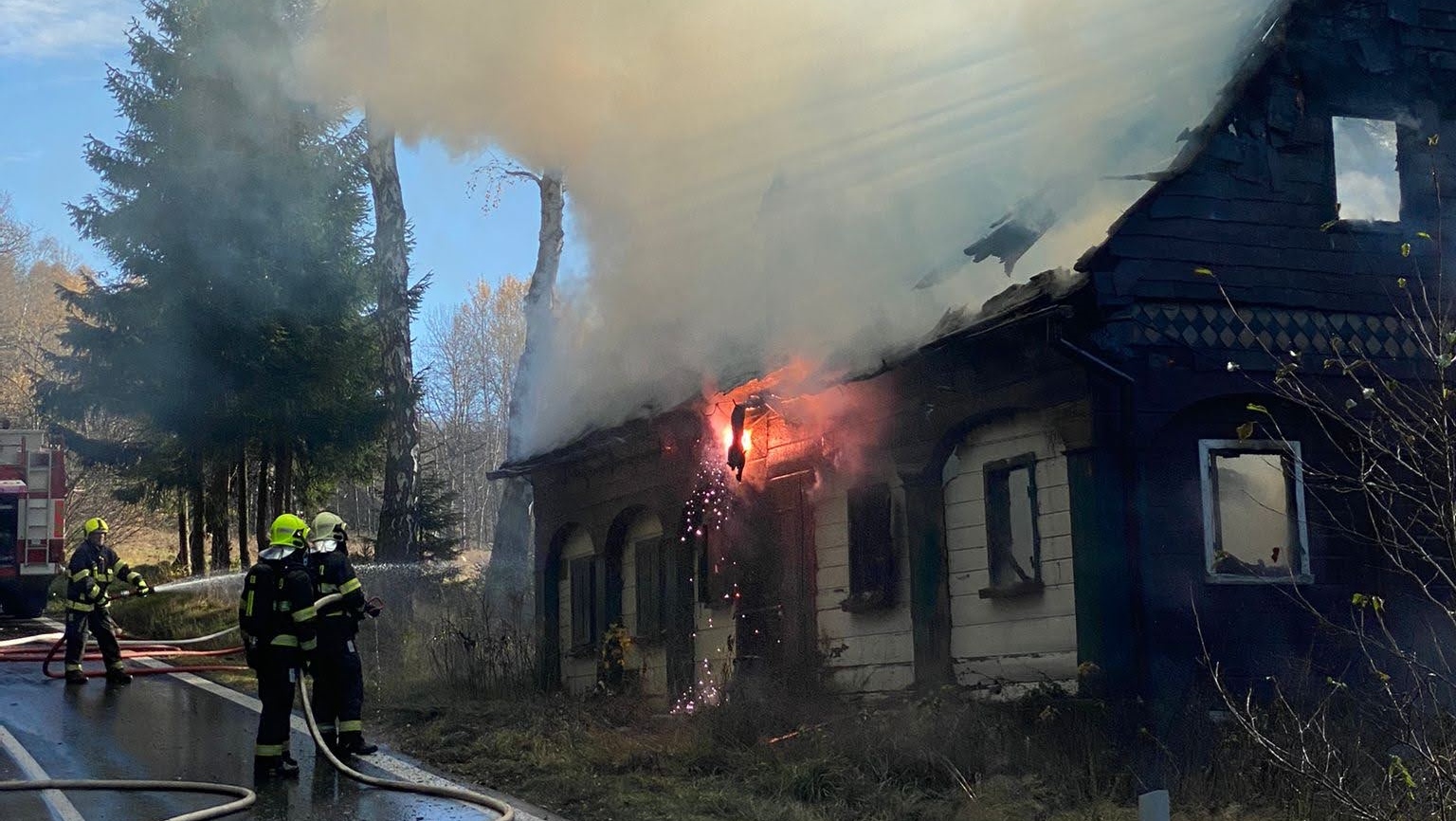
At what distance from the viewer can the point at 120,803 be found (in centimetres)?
835

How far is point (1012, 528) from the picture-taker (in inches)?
408

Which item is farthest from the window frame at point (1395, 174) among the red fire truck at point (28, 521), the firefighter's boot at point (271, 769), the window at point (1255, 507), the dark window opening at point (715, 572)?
the red fire truck at point (28, 521)

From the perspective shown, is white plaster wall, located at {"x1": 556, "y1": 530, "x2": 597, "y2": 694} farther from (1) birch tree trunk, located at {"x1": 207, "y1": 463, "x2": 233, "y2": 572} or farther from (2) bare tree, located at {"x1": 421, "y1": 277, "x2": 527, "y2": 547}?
(2) bare tree, located at {"x1": 421, "y1": 277, "x2": 527, "y2": 547}

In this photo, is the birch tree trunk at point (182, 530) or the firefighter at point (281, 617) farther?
the birch tree trunk at point (182, 530)

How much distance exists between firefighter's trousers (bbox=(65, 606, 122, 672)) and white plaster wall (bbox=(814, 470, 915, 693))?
7.07 metres

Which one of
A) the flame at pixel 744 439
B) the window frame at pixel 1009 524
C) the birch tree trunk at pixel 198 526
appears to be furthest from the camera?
the birch tree trunk at pixel 198 526

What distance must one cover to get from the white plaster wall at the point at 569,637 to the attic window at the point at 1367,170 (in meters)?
9.01

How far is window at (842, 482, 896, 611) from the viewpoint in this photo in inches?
447

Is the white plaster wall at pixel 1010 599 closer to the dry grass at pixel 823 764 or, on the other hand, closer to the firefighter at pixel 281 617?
the dry grass at pixel 823 764

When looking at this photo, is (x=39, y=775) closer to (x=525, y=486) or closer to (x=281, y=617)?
(x=281, y=617)

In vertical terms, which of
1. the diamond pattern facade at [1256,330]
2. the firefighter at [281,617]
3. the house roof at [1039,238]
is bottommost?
the firefighter at [281,617]

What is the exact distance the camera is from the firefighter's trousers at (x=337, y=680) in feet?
32.4

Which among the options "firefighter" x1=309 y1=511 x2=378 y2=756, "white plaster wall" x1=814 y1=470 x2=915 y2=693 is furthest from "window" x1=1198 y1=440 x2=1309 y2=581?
"firefighter" x1=309 y1=511 x2=378 y2=756

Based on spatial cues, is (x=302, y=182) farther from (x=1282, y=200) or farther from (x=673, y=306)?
(x=1282, y=200)
